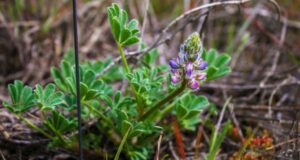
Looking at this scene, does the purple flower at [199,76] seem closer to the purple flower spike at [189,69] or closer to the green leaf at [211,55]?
the purple flower spike at [189,69]

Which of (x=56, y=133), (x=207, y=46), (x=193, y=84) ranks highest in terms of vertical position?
(x=193, y=84)

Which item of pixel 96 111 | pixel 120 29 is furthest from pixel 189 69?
pixel 96 111

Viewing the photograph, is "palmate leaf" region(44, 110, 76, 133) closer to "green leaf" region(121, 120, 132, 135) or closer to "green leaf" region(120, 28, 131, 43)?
"green leaf" region(121, 120, 132, 135)

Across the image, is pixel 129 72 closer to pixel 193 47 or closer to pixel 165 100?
pixel 165 100

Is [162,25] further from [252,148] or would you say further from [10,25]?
[252,148]

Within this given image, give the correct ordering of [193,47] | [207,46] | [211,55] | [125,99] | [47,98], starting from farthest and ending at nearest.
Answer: [207,46], [211,55], [125,99], [47,98], [193,47]

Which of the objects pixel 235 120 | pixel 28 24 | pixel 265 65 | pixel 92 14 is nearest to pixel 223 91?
pixel 235 120

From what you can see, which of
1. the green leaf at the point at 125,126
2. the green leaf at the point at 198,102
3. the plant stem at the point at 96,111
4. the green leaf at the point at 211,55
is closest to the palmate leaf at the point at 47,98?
the plant stem at the point at 96,111

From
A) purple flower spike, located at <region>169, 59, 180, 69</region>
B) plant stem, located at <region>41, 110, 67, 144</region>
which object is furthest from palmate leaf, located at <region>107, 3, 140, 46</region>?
plant stem, located at <region>41, 110, 67, 144</region>
